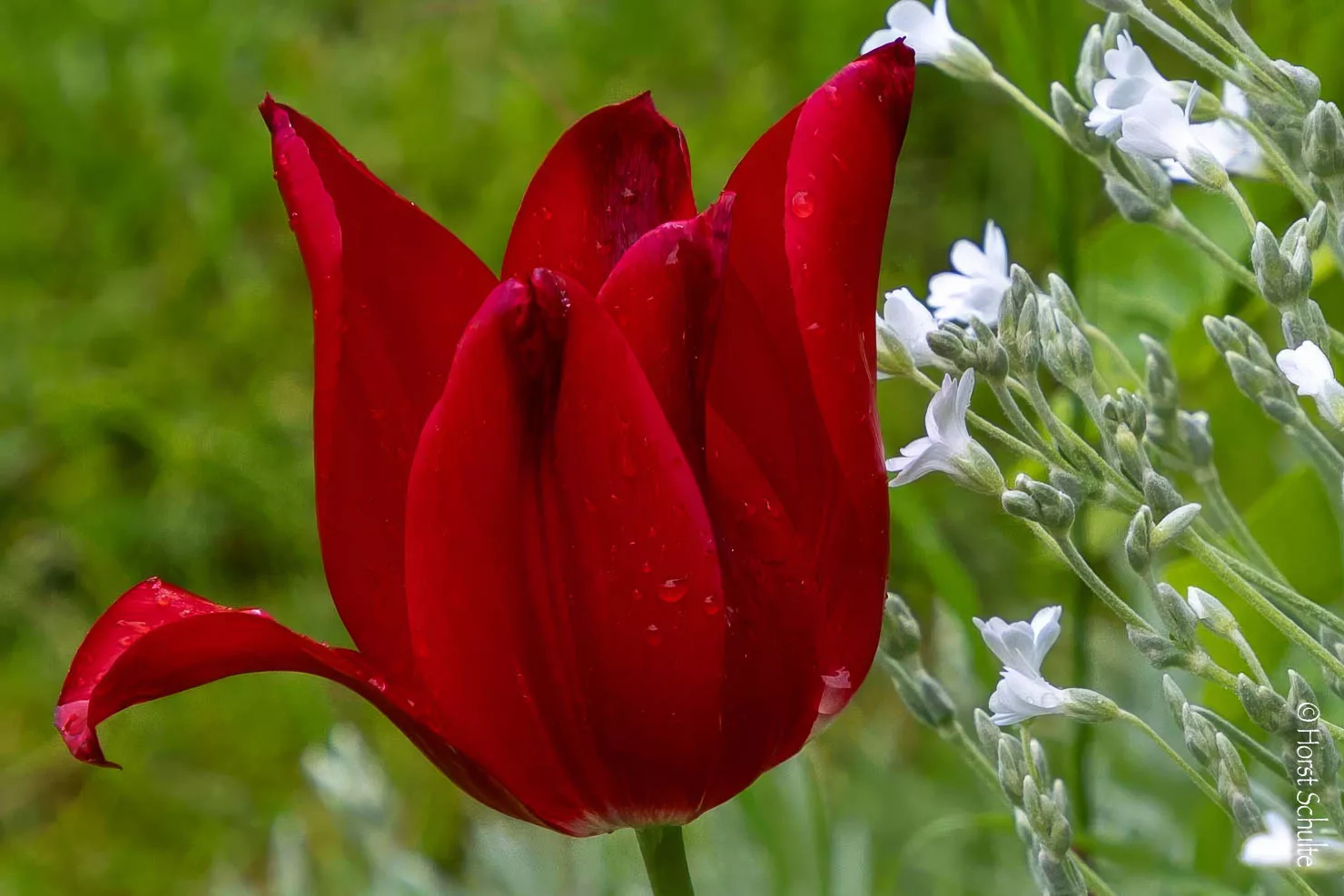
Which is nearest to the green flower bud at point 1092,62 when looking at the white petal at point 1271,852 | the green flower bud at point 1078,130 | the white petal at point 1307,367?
the green flower bud at point 1078,130

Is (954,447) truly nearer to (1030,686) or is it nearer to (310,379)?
(1030,686)

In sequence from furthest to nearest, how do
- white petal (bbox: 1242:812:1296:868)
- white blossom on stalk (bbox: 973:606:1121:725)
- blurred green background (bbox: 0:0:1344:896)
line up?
blurred green background (bbox: 0:0:1344:896) < white blossom on stalk (bbox: 973:606:1121:725) < white petal (bbox: 1242:812:1296:868)

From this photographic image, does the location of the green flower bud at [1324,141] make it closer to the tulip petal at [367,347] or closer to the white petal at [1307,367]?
the white petal at [1307,367]

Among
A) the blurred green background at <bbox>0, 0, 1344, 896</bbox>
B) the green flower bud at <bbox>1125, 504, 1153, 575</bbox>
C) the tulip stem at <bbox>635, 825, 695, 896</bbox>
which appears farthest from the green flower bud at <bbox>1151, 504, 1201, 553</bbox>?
the blurred green background at <bbox>0, 0, 1344, 896</bbox>

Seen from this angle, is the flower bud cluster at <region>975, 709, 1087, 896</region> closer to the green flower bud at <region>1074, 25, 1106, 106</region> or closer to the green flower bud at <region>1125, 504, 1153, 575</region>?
the green flower bud at <region>1125, 504, 1153, 575</region>

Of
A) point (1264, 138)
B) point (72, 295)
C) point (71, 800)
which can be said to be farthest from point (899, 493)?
point (72, 295)
